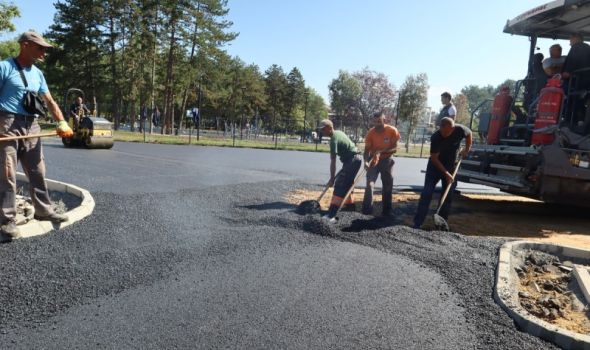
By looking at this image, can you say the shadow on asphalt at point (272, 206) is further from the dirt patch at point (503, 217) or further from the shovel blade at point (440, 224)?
the shovel blade at point (440, 224)

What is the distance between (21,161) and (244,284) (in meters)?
2.77

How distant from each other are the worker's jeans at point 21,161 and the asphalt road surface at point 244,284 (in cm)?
38

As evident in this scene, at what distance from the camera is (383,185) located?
685 centimetres

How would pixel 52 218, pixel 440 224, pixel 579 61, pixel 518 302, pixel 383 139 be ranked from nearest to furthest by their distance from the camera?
pixel 518 302 → pixel 52 218 → pixel 440 224 → pixel 383 139 → pixel 579 61

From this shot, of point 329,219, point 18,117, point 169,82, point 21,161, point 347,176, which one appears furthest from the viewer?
point 169,82

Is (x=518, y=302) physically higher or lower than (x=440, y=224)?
lower

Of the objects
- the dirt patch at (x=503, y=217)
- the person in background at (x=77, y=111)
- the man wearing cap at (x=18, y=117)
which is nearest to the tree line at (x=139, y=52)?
the person in background at (x=77, y=111)

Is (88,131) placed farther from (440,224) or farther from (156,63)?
(156,63)

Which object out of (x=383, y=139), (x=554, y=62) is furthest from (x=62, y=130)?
(x=554, y=62)

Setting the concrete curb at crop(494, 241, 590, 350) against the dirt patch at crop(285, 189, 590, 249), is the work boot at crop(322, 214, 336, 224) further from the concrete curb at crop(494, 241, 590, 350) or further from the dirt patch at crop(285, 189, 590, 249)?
the concrete curb at crop(494, 241, 590, 350)

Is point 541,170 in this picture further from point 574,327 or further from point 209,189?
point 209,189

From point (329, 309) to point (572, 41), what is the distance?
21.8ft

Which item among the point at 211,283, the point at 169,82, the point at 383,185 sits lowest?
the point at 211,283

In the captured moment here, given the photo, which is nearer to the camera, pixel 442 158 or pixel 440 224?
pixel 440 224
